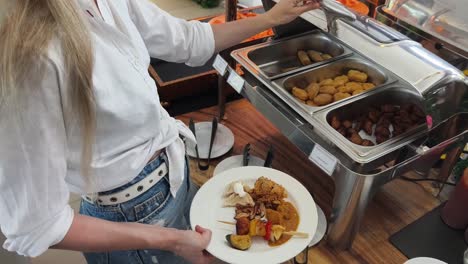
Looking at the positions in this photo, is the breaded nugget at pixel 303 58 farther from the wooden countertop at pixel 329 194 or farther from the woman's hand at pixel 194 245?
the woman's hand at pixel 194 245

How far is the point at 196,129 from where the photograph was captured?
127 cm

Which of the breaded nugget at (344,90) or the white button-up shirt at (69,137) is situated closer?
the white button-up shirt at (69,137)

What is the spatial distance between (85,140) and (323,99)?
0.62 metres

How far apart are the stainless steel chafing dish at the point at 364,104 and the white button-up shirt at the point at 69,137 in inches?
12.5

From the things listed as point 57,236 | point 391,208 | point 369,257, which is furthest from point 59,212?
point 391,208

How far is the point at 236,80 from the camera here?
109 centimetres

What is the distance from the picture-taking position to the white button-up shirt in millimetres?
470

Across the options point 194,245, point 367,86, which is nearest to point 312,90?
point 367,86

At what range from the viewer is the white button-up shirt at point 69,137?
1.54ft

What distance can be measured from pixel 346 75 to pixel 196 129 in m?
0.49

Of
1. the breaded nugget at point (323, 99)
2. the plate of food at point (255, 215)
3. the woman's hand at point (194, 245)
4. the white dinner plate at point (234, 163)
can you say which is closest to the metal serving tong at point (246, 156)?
the white dinner plate at point (234, 163)

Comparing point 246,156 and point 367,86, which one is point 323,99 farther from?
point 246,156

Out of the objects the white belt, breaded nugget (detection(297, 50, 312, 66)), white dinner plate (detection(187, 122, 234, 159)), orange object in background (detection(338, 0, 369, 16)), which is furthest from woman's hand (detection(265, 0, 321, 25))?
the white belt

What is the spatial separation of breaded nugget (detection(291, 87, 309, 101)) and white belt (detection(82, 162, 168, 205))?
0.42m
